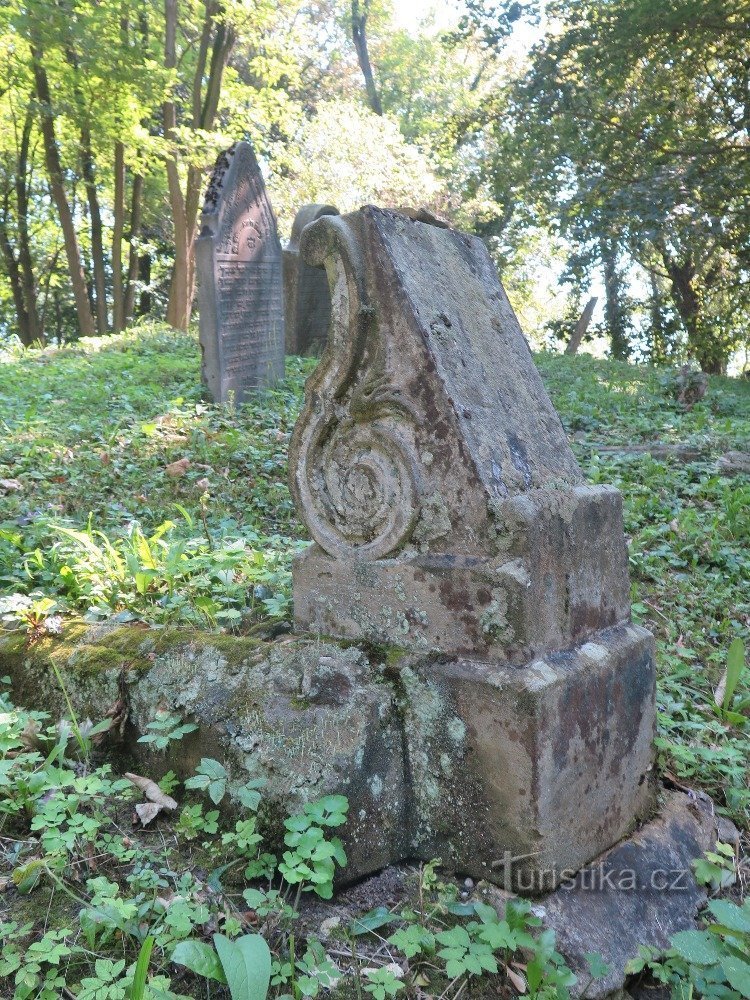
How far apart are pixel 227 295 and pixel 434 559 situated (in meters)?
6.27

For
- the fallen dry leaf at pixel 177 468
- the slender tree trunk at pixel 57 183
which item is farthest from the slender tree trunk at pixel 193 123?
the fallen dry leaf at pixel 177 468

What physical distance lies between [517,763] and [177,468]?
3979mm

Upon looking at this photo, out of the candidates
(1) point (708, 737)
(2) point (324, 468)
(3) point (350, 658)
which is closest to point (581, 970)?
(3) point (350, 658)

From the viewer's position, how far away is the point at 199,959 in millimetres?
1729

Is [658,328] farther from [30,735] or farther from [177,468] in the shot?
[30,735]

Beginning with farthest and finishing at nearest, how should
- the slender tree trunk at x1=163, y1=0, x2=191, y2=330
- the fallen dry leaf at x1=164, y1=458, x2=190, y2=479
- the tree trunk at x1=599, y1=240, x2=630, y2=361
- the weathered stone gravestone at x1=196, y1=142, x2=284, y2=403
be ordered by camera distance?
the tree trunk at x1=599, y1=240, x2=630, y2=361, the slender tree trunk at x1=163, y1=0, x2=191, y2=330, the weathered stone gravestone at x1=196, y1=142, x2=284, y2=403, the fallen dry leaf at x1=164, y1=458, x2=190, y2=479

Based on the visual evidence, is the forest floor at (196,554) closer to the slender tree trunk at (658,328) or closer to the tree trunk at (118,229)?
the tree trunk at (118,229)

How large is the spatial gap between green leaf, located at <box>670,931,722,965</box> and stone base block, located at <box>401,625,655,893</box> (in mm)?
352

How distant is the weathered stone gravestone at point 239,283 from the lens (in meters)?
7.78

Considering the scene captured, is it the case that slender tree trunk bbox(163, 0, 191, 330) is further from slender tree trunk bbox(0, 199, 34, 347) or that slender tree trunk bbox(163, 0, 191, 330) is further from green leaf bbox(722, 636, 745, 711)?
green leaf bbox(722, 636, 745, 711)

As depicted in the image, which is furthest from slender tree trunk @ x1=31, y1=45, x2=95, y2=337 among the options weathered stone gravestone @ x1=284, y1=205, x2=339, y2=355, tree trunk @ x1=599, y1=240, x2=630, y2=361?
tree trunk @ x1=599, y1=240, x2=630, y2=361

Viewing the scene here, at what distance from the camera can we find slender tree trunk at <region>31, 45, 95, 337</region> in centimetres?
1441

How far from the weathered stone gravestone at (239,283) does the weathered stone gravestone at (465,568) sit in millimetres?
5466

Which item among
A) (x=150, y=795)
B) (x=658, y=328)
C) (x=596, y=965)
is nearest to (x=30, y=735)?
(x=150, y=795)
